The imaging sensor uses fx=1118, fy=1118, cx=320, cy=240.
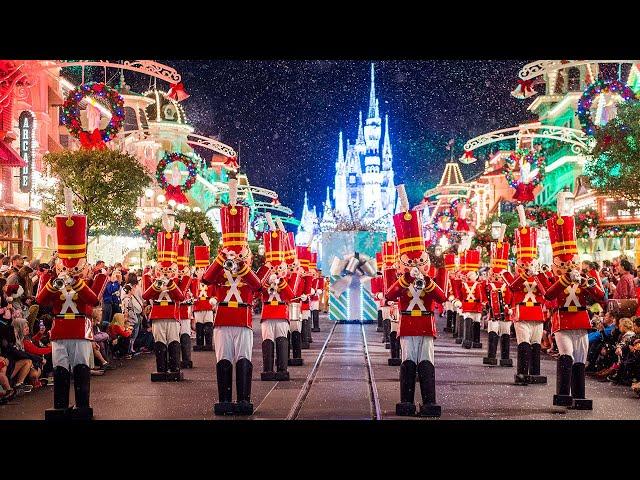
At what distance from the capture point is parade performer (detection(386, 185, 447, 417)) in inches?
488

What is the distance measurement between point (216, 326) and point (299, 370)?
577 cm

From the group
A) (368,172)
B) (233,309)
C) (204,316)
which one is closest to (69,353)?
(233,309)

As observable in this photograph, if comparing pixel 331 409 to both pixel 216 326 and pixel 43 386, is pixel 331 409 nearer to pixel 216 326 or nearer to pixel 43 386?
pixel 216 326

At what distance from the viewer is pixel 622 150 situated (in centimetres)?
2231

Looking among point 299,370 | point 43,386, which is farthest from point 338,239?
point 43,386

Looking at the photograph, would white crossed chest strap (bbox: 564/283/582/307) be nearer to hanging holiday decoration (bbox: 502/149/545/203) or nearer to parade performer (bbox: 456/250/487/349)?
parade performer (bbox: 456/250/487/349)

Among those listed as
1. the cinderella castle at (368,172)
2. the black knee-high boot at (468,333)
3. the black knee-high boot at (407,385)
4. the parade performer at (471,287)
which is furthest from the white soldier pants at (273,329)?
the cinderella castle at (368,172)

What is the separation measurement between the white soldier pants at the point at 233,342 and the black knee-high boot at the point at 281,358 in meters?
3.78

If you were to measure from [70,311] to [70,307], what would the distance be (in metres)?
0.04

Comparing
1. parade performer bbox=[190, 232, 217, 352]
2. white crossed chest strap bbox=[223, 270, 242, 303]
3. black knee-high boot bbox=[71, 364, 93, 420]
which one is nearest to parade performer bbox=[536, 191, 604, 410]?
white crossed chest strap bbox=[223, 270, 242, 303]

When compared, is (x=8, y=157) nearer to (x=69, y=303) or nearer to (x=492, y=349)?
(x=492, y=349)

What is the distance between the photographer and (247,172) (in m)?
30.8

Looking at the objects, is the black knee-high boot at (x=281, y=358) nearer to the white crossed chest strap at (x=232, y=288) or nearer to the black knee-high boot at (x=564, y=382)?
the white crossed chest strap at (x=232, y=288)
